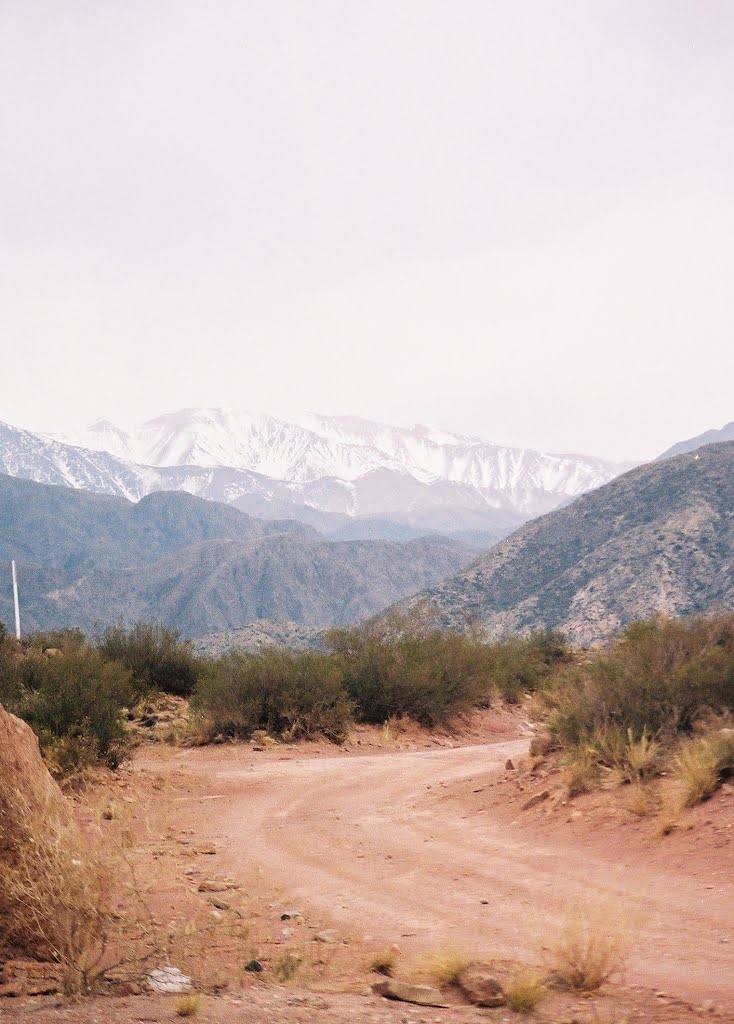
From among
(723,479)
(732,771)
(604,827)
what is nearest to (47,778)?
(604,827)

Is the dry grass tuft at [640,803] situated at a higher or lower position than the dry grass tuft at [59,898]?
lower

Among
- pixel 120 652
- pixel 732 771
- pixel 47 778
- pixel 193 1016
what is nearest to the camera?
pixel 193 1016

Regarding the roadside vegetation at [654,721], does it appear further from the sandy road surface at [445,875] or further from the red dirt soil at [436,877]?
the sandy road surface at [445,875]

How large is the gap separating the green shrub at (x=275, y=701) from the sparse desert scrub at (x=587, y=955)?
55.1 ft

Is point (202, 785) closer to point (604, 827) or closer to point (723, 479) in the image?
point (604, 827)

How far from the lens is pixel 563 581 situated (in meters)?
87.4

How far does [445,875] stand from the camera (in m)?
9.35

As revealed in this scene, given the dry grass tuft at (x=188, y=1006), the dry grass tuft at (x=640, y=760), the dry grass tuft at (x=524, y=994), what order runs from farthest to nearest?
the dry grass tuft at (x=640, y=760) < the dry grass tuft at (x=524, y=994) < the dry grass tuft at (x=188, y=1006)

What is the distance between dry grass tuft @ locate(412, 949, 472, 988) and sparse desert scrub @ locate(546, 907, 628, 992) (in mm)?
611

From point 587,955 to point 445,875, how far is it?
3.82 meters

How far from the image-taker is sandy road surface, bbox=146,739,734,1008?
6762 mm

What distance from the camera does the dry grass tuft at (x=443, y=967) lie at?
5.94m

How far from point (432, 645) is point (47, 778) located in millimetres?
23635

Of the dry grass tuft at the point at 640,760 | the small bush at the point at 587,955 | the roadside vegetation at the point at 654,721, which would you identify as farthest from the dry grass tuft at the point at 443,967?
the dry grass tuft at the point at 640,760
